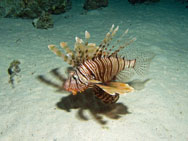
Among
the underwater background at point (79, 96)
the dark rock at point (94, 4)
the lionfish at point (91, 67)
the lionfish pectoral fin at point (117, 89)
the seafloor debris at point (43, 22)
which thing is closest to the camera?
the lionfish pectoral fin at point (117, 89)

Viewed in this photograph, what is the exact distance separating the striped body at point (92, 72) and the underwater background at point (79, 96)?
0.77m

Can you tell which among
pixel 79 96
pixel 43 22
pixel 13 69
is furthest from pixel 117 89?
pixel 43 22

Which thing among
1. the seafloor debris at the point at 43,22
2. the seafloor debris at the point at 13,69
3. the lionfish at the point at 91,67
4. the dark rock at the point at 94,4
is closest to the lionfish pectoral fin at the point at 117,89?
the lionfish at the point at 91,67

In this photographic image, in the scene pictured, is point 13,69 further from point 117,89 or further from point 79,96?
point 117,89

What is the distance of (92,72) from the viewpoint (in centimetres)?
270

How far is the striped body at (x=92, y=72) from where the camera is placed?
8.26 ft

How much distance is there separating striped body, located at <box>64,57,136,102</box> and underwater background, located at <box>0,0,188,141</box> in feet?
2.53

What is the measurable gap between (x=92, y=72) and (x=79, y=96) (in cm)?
121

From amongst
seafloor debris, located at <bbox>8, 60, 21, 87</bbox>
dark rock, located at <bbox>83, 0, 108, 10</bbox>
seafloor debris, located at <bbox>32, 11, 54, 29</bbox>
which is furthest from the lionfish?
dark rock, located at <bbox>83, 0, 108, 10</bbox>

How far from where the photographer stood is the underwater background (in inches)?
116

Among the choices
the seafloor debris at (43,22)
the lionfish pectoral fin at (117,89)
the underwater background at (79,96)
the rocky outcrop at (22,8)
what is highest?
the rocky outcrop at (22,8)

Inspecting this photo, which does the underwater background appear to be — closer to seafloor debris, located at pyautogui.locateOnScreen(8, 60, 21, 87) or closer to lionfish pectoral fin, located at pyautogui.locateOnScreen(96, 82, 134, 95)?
seafloor debris, located at pyautogui.locateOnScreen(8, 60, 21, 87)

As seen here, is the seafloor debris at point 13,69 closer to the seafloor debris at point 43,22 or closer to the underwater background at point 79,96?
the underwater background at point 79,96

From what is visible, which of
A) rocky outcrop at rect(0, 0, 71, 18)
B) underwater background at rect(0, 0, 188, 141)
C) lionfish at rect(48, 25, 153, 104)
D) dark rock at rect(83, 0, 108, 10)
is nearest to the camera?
lionfish at rect(48, 25, 153, 104)
